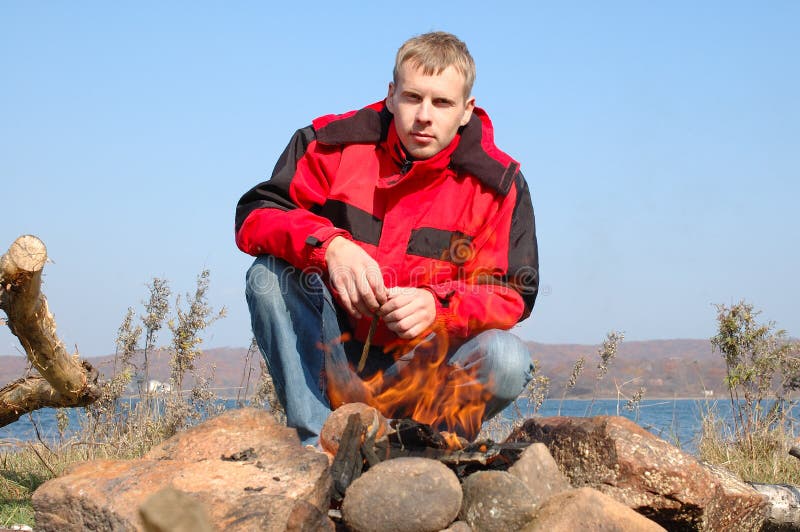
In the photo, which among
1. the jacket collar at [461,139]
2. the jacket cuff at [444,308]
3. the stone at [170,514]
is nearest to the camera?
the stone at [170,514]

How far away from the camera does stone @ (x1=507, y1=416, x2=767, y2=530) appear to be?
327 cm

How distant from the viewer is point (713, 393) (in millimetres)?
7090

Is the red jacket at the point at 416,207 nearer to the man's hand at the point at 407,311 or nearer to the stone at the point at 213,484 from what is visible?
the man's hand at the point at 407,311

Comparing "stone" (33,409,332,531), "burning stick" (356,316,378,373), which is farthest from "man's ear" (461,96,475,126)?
"stone" (33,409,332,531)

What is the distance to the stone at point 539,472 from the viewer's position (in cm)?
305

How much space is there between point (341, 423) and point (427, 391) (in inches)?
36.9

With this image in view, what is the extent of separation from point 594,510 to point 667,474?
0.63m

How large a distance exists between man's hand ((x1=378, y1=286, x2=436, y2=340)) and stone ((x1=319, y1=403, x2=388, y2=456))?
46 cm

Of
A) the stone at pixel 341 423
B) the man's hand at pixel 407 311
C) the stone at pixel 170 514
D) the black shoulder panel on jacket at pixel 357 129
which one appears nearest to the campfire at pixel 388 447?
the stone at pixel 341 423

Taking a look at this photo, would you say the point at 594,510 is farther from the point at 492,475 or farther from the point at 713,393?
the point at 713,393

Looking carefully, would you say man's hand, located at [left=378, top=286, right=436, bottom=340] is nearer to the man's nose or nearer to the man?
the man

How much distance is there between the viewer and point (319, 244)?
383 cm

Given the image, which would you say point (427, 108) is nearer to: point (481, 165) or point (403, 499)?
point (481, 165)

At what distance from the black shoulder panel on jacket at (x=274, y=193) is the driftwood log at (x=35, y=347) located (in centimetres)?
103
